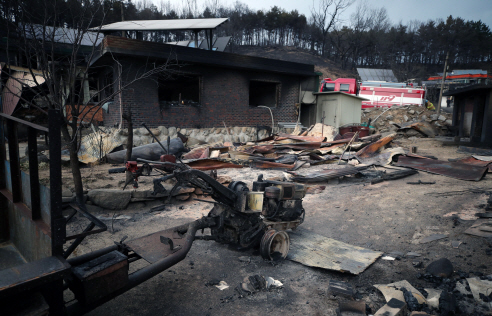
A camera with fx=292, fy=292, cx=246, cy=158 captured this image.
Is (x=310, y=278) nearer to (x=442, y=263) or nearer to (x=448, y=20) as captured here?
(x=442, y=263)

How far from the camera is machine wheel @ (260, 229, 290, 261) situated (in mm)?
3791

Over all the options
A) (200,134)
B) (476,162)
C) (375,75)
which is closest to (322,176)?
(476,162)

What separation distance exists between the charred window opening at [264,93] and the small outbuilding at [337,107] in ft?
8.50

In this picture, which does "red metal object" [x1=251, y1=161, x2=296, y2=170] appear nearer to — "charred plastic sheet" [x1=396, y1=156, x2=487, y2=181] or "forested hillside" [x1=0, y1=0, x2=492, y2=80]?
"charred plastic sheet" [x1=396, y1=156, x2=487, y2=181]

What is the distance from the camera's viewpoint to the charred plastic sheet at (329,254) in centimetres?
375

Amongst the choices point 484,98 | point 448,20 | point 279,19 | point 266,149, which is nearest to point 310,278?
point 266,149

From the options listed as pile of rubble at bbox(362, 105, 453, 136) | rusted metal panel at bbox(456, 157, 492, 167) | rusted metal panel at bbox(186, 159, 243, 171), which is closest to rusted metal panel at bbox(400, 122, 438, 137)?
pile of rubble at bbox(362, 105, 453, 136)

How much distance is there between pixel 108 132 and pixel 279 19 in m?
48.3

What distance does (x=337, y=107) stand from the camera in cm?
1727

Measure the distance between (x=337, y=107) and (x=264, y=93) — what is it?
14.6 ft

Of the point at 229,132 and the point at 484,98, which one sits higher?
the point at 484,98

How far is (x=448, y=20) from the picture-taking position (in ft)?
170

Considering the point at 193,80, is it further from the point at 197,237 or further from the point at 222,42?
the point at 197,237

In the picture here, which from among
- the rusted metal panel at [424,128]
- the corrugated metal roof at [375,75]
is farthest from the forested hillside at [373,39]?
the rusted metal panel at [424,128]
